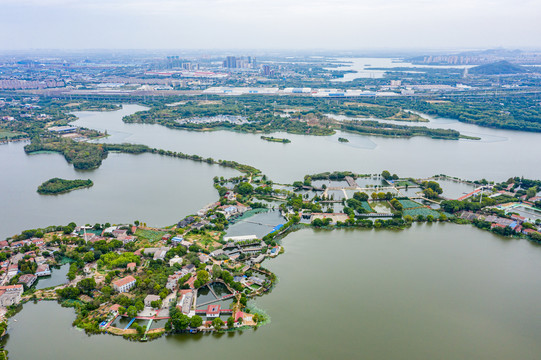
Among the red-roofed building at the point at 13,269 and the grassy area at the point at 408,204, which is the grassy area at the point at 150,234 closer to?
the red-roofed building at the point at 13,269

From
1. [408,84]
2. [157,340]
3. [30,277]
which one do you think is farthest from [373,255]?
[408,84]

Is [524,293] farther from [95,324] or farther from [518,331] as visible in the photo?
[95,324]

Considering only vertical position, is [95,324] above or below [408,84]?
below

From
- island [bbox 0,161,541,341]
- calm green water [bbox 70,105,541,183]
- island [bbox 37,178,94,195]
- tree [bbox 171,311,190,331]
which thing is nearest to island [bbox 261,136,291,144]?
calm green water [bbox 70,105,541,183]

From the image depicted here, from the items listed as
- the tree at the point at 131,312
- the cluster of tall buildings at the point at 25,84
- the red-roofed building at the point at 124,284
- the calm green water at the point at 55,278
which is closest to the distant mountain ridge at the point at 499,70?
the cluster of tall buildings at the point at 25,84

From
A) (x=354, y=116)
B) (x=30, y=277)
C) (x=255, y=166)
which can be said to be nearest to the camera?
(x=30, y=277)
